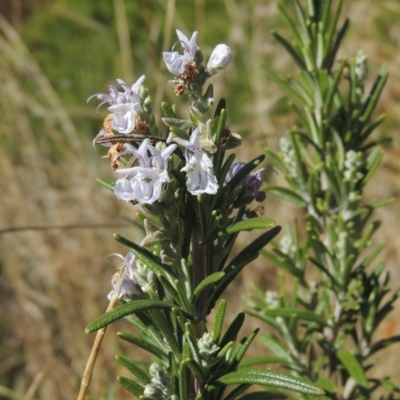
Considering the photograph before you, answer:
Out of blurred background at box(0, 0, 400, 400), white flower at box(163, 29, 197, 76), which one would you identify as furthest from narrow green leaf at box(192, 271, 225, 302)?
blurred background at box(0, 0, 400, 400)

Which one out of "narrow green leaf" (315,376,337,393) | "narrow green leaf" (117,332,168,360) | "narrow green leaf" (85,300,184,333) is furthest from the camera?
"narrow green leaf" (315,376,337,393)

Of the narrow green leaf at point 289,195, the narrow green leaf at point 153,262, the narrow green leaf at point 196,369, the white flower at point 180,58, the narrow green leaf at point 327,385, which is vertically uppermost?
the narrow green leaf at point 289,195

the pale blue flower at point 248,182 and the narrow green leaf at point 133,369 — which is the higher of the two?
the pale blue flower at point 248,182

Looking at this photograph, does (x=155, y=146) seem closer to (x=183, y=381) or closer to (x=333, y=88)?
(x=183, y=381)

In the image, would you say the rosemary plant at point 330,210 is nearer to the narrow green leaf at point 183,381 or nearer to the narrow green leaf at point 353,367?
the narrow green leaf at point 353,367

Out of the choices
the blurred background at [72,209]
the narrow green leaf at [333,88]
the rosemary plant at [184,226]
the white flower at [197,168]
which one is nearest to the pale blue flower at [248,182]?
the rosemary plant at [184,226]

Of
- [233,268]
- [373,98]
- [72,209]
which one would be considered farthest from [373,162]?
[72,209]

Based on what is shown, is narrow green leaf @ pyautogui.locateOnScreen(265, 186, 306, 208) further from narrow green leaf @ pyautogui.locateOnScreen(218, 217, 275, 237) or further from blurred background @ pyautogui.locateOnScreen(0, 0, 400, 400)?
blurred background @ pyautogui.locateOnScreen(0, 0, 400, 400)

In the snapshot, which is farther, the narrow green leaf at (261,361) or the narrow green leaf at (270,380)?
the narrow green leaf at (261,361)

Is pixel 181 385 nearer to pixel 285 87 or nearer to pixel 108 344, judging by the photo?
pixel 285 87
